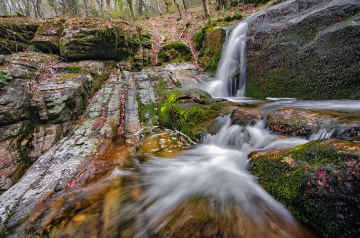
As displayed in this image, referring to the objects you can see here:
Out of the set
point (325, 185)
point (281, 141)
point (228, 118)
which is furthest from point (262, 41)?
point (325, 185)

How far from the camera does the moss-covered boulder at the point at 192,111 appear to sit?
4.85 meters

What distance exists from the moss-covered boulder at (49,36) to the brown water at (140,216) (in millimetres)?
8593

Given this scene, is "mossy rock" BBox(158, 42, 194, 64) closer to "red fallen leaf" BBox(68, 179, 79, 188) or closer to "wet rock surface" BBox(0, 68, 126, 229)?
"wet rock surface" BBox(0, 68, 126, 229)

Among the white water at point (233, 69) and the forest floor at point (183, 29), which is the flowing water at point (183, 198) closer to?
the white water at point (233, 69)

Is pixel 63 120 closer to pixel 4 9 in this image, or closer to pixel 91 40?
pixel 91 40

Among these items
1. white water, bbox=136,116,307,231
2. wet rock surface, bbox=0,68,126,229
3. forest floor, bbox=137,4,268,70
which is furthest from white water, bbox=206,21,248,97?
wet rock surface, bbox=0,68,126,229

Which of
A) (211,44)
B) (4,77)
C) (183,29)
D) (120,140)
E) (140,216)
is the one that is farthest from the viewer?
(183,29)

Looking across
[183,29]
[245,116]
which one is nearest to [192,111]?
[245,116]

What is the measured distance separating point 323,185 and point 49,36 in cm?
1189

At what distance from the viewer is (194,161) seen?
13.0 ft

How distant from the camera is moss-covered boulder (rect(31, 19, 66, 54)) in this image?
795cm

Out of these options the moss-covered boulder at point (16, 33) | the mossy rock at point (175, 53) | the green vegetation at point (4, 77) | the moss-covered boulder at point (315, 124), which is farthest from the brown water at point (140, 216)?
the mossy rock at point (175, 53)

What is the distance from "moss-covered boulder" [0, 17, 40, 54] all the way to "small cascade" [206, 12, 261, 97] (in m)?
9.62

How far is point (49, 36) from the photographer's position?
8289 mm
